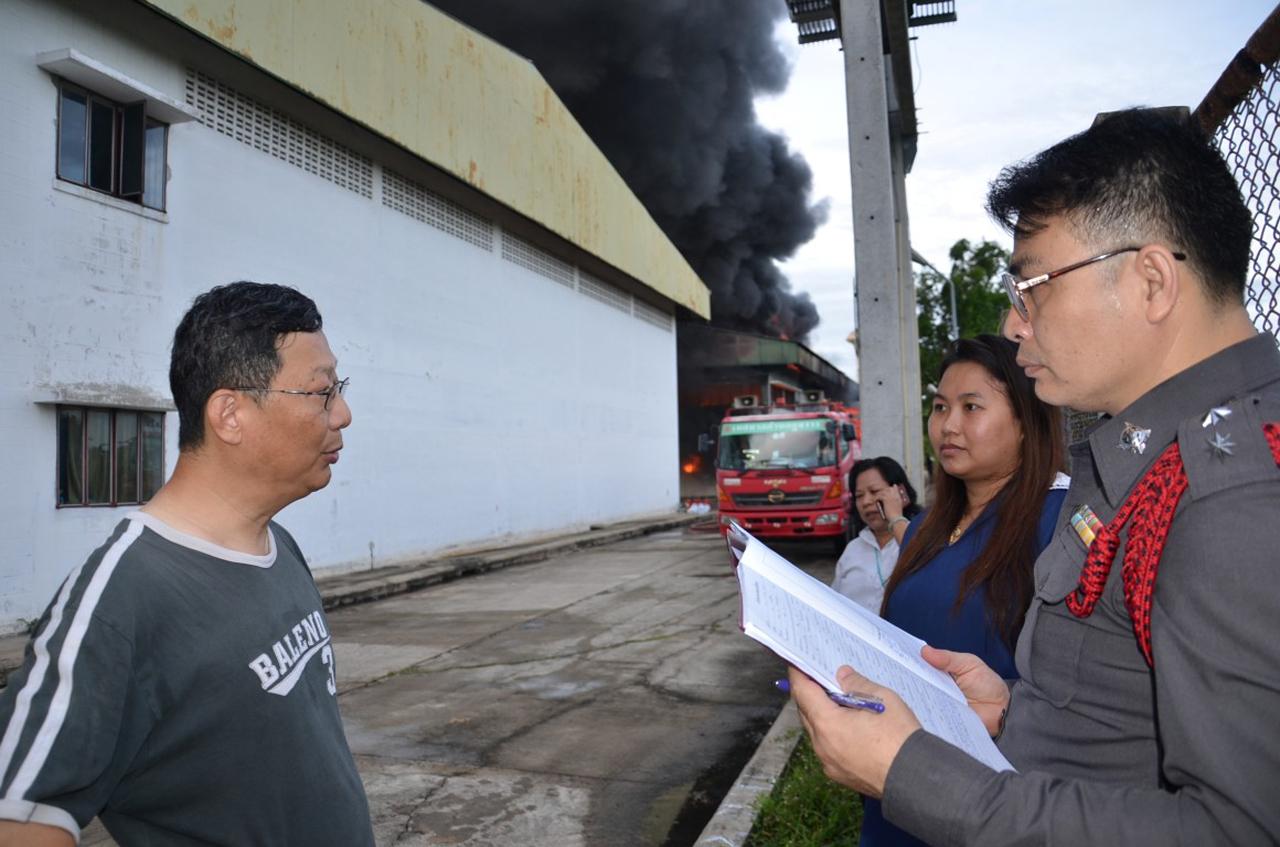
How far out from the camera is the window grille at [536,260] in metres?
18.0

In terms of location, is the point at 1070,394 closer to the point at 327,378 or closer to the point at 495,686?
the point at 327,378

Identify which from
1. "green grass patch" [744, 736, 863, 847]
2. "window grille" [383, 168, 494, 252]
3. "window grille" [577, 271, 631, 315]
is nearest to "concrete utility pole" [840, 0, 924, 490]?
"green grass patch" [744, 736, 863, 847]

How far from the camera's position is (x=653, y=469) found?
83.4 ft

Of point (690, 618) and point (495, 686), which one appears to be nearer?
point (495, 686)

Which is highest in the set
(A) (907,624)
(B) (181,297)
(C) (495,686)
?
(B) (181,297)

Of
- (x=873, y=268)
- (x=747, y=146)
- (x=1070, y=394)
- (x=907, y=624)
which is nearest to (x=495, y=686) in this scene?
(x=873, y=268)

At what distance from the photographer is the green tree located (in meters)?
21.4

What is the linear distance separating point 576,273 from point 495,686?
1530 centimetres

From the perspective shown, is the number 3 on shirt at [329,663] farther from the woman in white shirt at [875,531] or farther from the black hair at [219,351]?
the woman in white shirt at [875,531]

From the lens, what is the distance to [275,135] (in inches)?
463

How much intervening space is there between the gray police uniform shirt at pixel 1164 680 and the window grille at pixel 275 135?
37.0ft

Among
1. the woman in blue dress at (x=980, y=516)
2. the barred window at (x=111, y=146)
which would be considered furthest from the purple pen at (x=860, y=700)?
the barred window at (x=111, y=146)

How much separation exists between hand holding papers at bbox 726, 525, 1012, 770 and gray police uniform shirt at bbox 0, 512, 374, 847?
3.14ft

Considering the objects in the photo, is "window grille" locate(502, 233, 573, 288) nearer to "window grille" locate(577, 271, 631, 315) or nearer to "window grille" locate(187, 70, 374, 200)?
"window grille" locate(577, 271, 631, 315)
